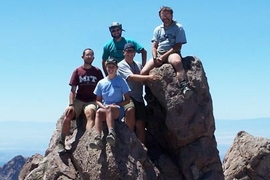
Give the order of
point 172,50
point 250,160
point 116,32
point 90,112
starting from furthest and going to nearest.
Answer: point 250,160 < point 116,32 < point 172,50 < point 90,112

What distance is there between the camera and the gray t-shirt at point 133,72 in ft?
71.3

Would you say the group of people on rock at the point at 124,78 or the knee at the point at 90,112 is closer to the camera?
the group of people on rock at the point at 124,78

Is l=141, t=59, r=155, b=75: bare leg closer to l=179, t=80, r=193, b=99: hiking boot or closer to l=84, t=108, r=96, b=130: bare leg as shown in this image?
l=179, t=80, r=193, b=99: hiking boot

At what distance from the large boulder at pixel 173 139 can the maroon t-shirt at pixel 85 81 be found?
4.39 ft

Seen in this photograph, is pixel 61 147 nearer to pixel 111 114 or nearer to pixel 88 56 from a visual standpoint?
pixel 111 114

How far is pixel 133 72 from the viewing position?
2216 cm

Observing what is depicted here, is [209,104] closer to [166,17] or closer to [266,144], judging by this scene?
[166,17]

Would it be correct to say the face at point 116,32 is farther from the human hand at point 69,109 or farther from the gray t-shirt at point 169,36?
the human hand at point 69,109

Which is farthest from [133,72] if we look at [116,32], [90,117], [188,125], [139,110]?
[188,125]

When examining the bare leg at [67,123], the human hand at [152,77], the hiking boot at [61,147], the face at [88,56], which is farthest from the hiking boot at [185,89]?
the hiking boot at [61,147]

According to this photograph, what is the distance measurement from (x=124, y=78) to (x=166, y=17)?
301 centimetres

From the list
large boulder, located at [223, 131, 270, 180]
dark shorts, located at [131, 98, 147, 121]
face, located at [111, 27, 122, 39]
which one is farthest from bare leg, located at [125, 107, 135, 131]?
large boulder, located at [223, 131, 270, 180]

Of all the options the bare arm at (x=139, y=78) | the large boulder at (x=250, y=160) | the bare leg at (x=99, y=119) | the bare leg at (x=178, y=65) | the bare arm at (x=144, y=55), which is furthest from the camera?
the large boulder at (x=250, y=160)

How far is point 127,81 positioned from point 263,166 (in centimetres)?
1385
